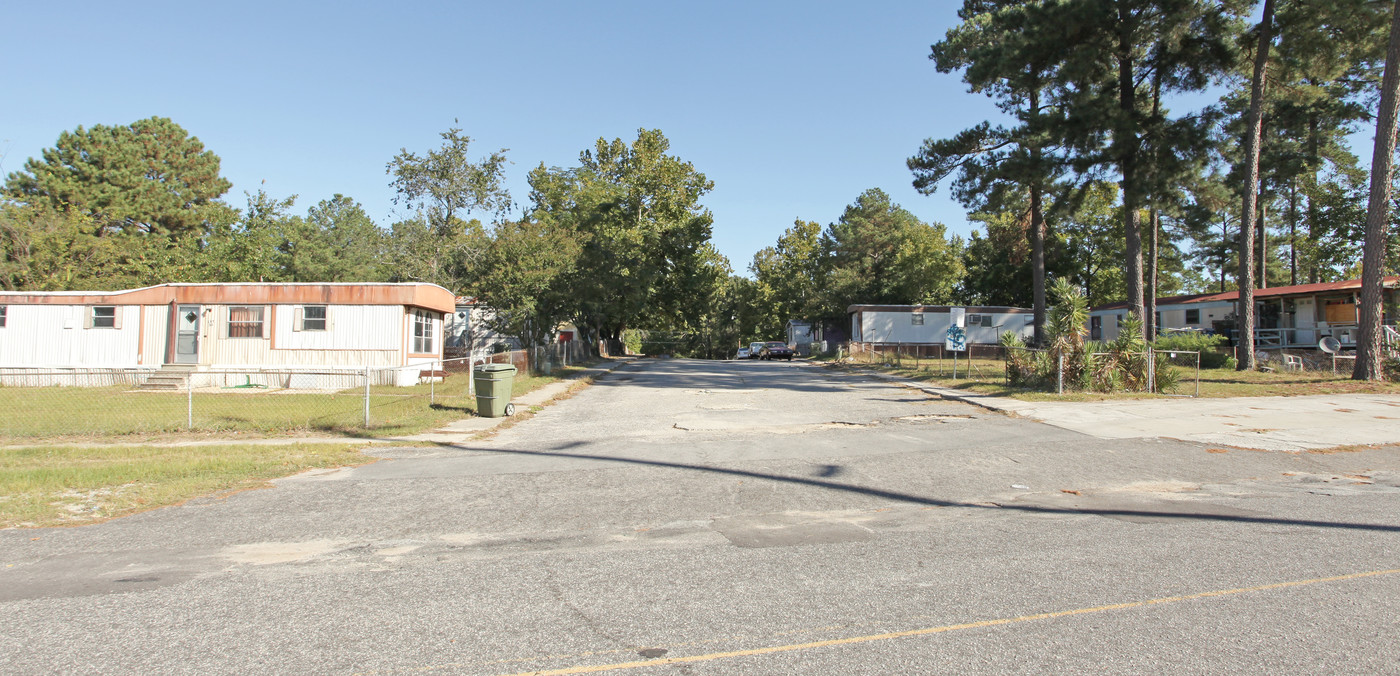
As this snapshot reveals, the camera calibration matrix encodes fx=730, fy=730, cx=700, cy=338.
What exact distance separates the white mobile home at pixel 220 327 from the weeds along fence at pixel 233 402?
0.66 metres

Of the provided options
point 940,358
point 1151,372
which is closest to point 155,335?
point 1151,372

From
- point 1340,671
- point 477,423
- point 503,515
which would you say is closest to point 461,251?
point 477,423

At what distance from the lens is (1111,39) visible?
947 inches

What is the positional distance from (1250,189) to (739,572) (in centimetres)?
2625

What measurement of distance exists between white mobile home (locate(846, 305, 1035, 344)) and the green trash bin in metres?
31.0

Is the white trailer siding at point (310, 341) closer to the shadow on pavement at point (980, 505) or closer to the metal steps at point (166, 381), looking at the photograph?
the metal steps at point (166, 381)

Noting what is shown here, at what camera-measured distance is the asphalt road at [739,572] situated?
153 inches

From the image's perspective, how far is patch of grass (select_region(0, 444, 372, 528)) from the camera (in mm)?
7453

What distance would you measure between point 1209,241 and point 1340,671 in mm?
57906

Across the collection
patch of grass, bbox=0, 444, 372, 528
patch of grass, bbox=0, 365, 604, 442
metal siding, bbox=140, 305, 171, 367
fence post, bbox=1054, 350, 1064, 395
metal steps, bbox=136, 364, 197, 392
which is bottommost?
patch of grass, bbox=0, 444, 372, 528

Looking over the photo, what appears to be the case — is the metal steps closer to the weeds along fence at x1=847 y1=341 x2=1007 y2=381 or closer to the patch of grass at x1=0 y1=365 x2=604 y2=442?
the patch of grass at x1=0 y1=365 x2=604 y2=442

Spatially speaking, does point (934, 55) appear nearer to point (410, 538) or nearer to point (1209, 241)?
point (410, 538)

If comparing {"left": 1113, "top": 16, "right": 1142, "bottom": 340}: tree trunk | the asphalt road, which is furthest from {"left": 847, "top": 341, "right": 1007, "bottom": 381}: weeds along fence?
the asphalt road

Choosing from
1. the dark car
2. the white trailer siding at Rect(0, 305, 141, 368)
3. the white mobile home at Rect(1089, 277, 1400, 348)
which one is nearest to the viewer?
the white trailer siding at Rect(0, 305, 141, 368)
